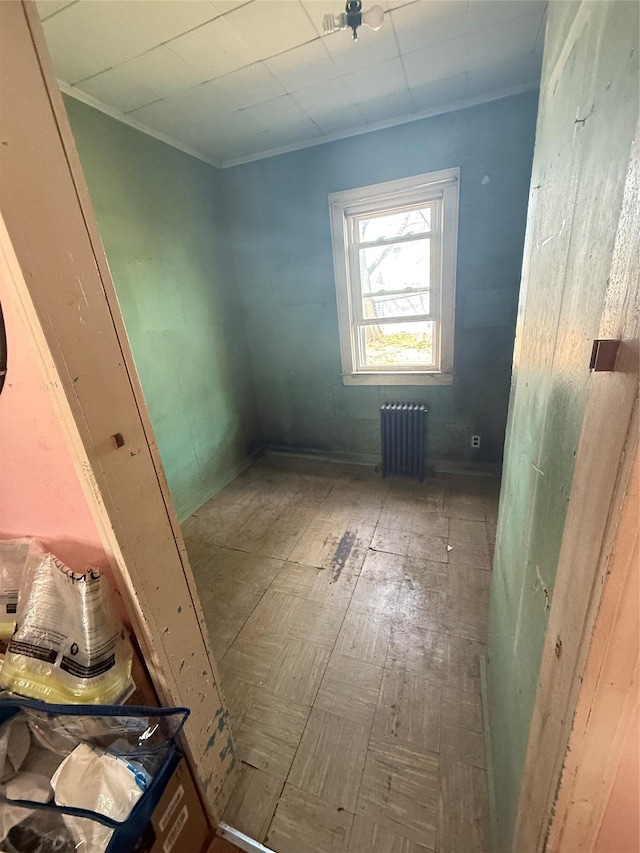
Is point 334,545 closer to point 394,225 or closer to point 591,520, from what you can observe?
point 591,520

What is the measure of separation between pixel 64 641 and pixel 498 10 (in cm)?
279

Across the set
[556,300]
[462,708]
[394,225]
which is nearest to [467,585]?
[462,708]

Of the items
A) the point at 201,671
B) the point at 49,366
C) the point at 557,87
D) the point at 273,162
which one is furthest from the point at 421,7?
the point at 201,671

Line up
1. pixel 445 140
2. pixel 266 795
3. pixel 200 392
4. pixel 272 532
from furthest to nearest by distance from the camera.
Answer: pixel 200 392, pixel 272 532, pixel 445 140, pixel 266 795

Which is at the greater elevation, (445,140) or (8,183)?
(445,140)

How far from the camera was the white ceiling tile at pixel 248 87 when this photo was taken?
1735mm

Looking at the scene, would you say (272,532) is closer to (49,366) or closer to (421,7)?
(49,366)

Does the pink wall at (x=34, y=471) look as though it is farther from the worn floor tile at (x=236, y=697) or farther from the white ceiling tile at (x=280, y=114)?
the white ceiling tile at (x=280, y=114)

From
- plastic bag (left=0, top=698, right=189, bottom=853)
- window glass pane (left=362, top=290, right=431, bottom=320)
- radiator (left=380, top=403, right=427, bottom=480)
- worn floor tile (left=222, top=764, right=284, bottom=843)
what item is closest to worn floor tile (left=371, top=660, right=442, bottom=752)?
worn floor tile (left=222, top=764, right=284, bottom=843)

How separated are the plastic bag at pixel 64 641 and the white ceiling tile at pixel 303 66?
2.39 m

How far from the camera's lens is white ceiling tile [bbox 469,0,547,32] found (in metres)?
1.42

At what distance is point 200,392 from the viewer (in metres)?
2.78

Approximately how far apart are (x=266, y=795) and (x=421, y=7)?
315 cm

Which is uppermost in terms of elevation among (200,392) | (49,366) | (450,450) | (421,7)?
(421,7)
